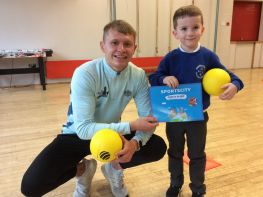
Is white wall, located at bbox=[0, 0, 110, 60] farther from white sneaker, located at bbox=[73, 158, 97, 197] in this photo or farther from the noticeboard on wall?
white sneaker, located at bbox=[73, 158, 97, 197]

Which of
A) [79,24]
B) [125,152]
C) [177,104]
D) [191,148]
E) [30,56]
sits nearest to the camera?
[125,152]

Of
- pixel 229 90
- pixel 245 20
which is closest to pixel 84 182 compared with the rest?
pixel 229 90

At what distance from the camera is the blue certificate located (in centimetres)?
148

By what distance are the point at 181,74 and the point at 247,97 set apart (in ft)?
11.3

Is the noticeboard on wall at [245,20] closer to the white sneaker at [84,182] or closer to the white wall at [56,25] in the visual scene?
the white wall at [56,25]

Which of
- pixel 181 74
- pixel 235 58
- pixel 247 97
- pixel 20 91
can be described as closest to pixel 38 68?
pixel 20 91

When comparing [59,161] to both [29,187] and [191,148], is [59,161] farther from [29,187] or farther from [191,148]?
[191,148]

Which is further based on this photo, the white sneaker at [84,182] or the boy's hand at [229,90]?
the white sneaker at [84,182]

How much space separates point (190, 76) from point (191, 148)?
1.47 ft

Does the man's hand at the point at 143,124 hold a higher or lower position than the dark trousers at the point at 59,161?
higher

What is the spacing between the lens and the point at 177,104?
150 centimetres

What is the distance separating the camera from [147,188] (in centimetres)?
193

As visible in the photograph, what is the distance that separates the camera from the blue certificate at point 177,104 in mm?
1484

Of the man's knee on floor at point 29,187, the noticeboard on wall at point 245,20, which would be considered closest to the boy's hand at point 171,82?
the man's knee on floor at point 29,187
